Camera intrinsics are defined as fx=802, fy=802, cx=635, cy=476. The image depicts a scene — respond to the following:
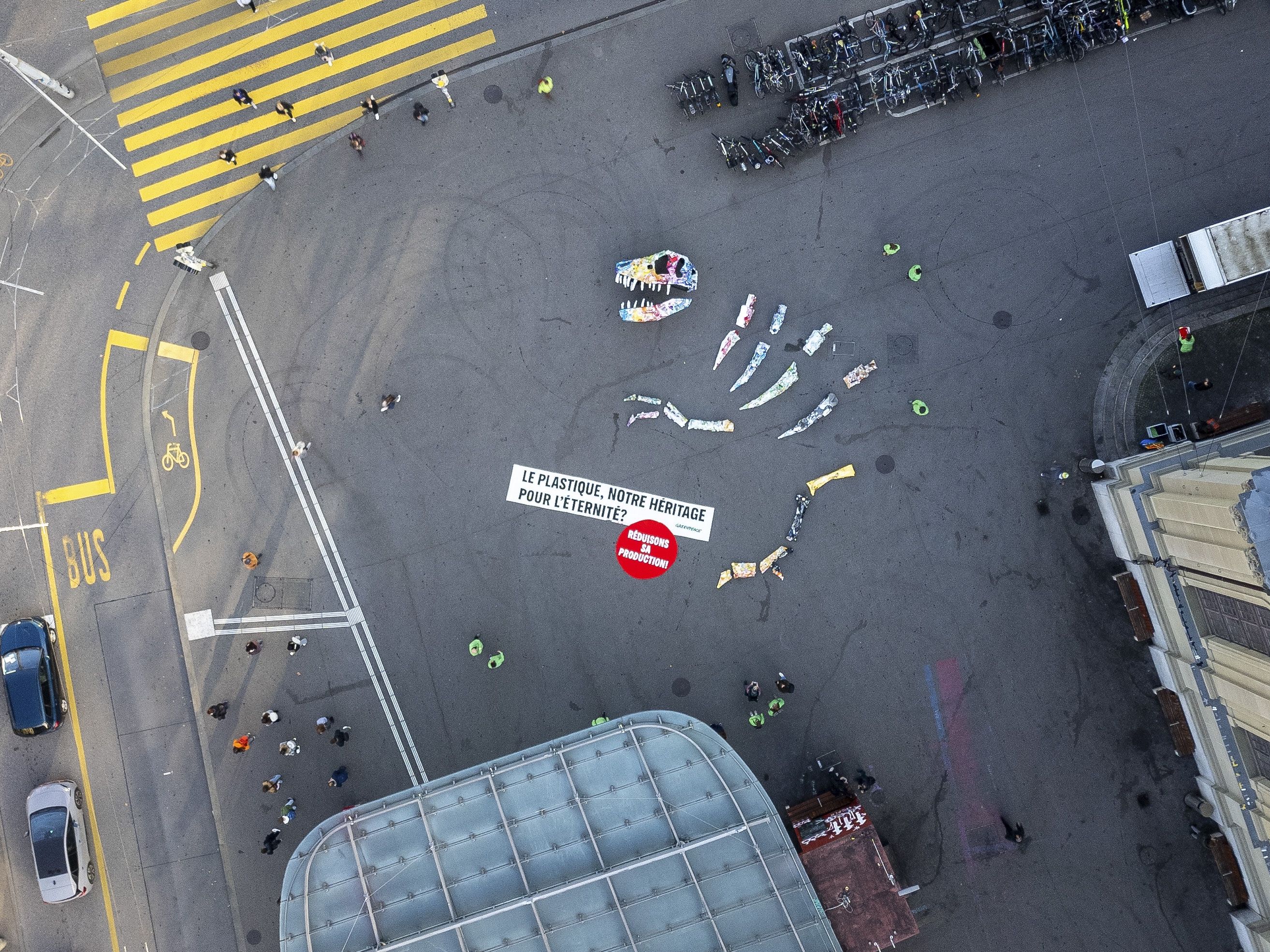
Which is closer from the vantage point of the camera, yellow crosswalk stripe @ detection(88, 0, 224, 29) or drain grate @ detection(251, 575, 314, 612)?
drain grate @ detection(251, 575, 314, 612)

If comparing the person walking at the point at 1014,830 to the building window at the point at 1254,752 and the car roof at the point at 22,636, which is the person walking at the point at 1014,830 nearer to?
the building window at the point at 1254,752

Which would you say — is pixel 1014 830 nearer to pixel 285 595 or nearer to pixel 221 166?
pixel 285 595

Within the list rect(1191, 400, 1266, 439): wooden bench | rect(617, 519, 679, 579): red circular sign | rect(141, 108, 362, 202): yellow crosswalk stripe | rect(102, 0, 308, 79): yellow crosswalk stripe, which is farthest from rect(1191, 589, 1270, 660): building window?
rect(102, 0, 308, 79): yellow crosswalk stripe

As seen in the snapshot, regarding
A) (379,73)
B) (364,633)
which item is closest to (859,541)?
(364,633)

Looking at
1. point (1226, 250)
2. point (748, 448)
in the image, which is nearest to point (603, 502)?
point (748, 448)

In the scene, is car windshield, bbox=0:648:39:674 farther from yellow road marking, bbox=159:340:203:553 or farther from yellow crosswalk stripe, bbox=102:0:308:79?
yellow crosswalk stripe, bbox=102:0:308:79

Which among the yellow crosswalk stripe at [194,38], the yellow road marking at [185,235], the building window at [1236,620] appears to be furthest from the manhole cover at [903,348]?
the yellow road marking at [185,235]
